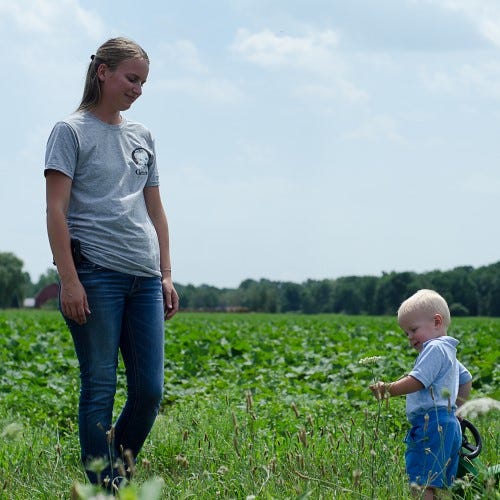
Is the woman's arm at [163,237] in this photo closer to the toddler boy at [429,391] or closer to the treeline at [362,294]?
the toddler boy at [429,391]

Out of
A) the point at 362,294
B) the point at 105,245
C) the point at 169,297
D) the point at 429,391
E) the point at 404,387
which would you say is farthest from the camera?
the point at 362,294

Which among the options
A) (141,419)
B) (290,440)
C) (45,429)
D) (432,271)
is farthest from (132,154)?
(432,271)

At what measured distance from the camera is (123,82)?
3826 millimetres

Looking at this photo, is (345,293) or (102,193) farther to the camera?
(345,293)

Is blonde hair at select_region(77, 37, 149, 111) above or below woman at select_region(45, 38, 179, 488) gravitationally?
above

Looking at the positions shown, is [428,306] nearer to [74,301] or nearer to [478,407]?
[478,407]

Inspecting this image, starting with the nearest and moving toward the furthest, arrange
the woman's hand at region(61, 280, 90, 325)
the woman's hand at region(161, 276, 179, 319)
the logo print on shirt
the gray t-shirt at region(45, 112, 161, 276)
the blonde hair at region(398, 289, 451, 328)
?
1. the blonde hair at region(398, 289, 451, 328)
2. the woman's hand at region(61, 280, 90, 325)
3. the gray t-shirt at region(45, 112, 161, 276)
4. the logo print on shirt
5. the woman's hand at region(161, 276, 179, 319)

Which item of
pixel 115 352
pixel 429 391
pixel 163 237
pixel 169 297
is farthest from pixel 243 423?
pixel 429 391

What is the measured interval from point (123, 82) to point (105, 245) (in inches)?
27.8

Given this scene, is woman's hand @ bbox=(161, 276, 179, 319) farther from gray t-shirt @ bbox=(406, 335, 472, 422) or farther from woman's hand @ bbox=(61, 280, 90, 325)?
gray t-shirt @ bbox=(406, 335, 472, 422)

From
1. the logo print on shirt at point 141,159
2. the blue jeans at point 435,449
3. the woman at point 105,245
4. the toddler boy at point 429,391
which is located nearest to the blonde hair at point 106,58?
the woman at point 105,245

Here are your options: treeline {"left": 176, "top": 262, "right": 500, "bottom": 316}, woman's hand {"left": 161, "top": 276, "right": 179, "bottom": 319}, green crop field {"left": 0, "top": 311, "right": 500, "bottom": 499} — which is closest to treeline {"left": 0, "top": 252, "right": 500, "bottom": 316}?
treeline {"left": 176, "top": 262, "right": 500, "bottom": 316}

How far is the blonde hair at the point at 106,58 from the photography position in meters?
3.83

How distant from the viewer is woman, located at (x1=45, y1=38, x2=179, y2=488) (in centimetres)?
375
